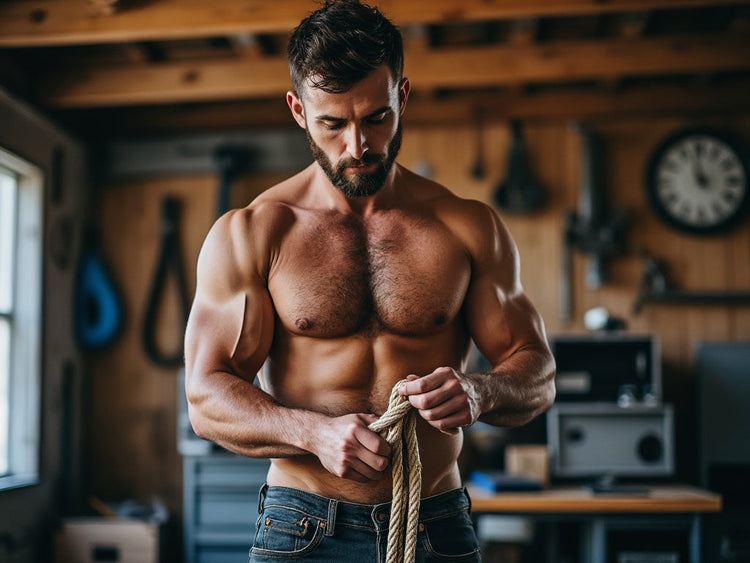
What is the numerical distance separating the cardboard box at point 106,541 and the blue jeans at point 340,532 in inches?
117

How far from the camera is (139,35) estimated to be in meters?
3.97

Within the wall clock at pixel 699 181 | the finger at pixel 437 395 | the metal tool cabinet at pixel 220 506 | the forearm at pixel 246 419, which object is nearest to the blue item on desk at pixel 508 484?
the metal tool cabinet at pixel 220 506

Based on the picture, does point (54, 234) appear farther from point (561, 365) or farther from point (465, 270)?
point (465, 270)

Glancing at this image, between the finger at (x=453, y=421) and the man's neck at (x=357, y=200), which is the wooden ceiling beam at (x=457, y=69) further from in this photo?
the finger at (x=453, y=421)

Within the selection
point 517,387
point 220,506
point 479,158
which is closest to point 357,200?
point 517,387

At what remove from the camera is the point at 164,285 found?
17.6ft

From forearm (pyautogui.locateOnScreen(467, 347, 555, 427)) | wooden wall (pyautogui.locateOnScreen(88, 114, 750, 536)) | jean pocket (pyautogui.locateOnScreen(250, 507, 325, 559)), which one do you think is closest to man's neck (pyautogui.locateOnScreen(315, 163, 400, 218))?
forearm (pyautogui.locateOnScreen(467, 347, 555, 427))

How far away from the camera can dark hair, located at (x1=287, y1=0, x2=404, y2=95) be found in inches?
69.9

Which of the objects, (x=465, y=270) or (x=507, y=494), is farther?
(x=507, y=494)

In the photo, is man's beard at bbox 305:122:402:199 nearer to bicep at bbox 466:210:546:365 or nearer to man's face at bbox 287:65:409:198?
man's face at bbox 287:65:409:198

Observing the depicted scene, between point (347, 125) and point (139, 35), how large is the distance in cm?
252

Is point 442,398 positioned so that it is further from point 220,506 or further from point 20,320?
point 20,320

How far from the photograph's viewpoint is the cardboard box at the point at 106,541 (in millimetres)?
A: 4508

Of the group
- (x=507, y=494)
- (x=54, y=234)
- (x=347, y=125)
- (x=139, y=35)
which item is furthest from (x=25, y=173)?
(x=347, y=125)
